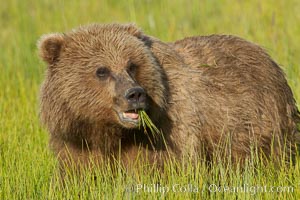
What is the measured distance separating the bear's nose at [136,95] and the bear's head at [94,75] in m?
0.19

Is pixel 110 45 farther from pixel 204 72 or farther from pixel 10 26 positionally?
pixel 10 26

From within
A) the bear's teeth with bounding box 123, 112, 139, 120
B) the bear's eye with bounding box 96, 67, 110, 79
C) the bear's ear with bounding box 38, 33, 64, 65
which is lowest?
the bear's teeth with bounding box 123, 112, 139, 120

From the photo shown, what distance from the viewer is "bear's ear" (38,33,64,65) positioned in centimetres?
613

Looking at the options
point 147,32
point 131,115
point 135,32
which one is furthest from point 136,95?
point 147,32

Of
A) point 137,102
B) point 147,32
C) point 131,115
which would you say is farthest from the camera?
point 147,32

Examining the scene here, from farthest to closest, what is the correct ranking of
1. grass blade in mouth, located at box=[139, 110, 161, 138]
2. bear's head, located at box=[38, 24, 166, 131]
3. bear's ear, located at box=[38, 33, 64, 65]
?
bear's ear, located at box=[38, 33, 64, 65]
bear's head, located at box=[38, 24, 166, 131]
grass blade in mouth, located at box=[139, 110, 161, 138]

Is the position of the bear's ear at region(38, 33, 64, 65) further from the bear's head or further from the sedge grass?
the sedge grass

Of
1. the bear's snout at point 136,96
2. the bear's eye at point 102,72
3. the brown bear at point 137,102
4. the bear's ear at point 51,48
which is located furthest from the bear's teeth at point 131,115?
the bear's ear at point 51,48

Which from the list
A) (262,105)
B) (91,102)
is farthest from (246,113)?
(91,102)

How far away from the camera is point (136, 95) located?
219 inches

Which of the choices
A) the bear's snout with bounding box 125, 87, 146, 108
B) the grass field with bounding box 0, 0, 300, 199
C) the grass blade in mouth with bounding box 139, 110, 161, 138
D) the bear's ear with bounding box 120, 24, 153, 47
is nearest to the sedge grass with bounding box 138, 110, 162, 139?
the grass blade in mouth with bounding box 139, 110, 161, 138

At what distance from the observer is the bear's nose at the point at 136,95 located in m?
5.56

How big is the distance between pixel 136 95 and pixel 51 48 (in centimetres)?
97

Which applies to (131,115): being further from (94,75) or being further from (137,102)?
(94,75)
